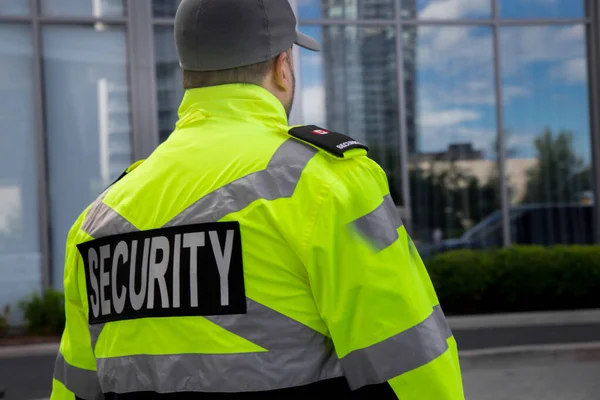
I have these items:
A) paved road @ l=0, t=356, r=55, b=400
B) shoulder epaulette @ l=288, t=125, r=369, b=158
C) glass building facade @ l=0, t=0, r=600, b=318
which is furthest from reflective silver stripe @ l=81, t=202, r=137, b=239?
glass building facade @ l=0, t=0, r=600, b=318

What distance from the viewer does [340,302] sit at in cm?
157

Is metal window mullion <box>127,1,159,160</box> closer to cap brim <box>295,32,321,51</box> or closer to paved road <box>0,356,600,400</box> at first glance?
paved road <box>0,356,600,400</box>

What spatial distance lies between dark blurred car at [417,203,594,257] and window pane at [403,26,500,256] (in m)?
0.05

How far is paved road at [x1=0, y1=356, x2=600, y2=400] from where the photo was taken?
7.36 metres

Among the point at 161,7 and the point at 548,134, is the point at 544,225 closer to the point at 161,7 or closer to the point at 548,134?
the point at 548,134

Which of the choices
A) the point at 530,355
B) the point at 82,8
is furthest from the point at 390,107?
the point at 530,355

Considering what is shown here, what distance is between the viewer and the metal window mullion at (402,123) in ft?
45.1

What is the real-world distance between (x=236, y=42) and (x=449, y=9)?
501 inches

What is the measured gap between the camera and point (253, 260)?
1.63 m

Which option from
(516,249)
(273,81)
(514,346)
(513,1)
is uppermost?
(513,1)

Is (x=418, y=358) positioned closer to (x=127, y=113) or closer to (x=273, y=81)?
(x=273, y=81)

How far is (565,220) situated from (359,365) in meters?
13.4

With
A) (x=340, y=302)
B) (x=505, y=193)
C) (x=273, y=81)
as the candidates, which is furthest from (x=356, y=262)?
(x=505, y=193)

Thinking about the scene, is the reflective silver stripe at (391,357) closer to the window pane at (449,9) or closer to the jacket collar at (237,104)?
the jacket collar at (237,104)
